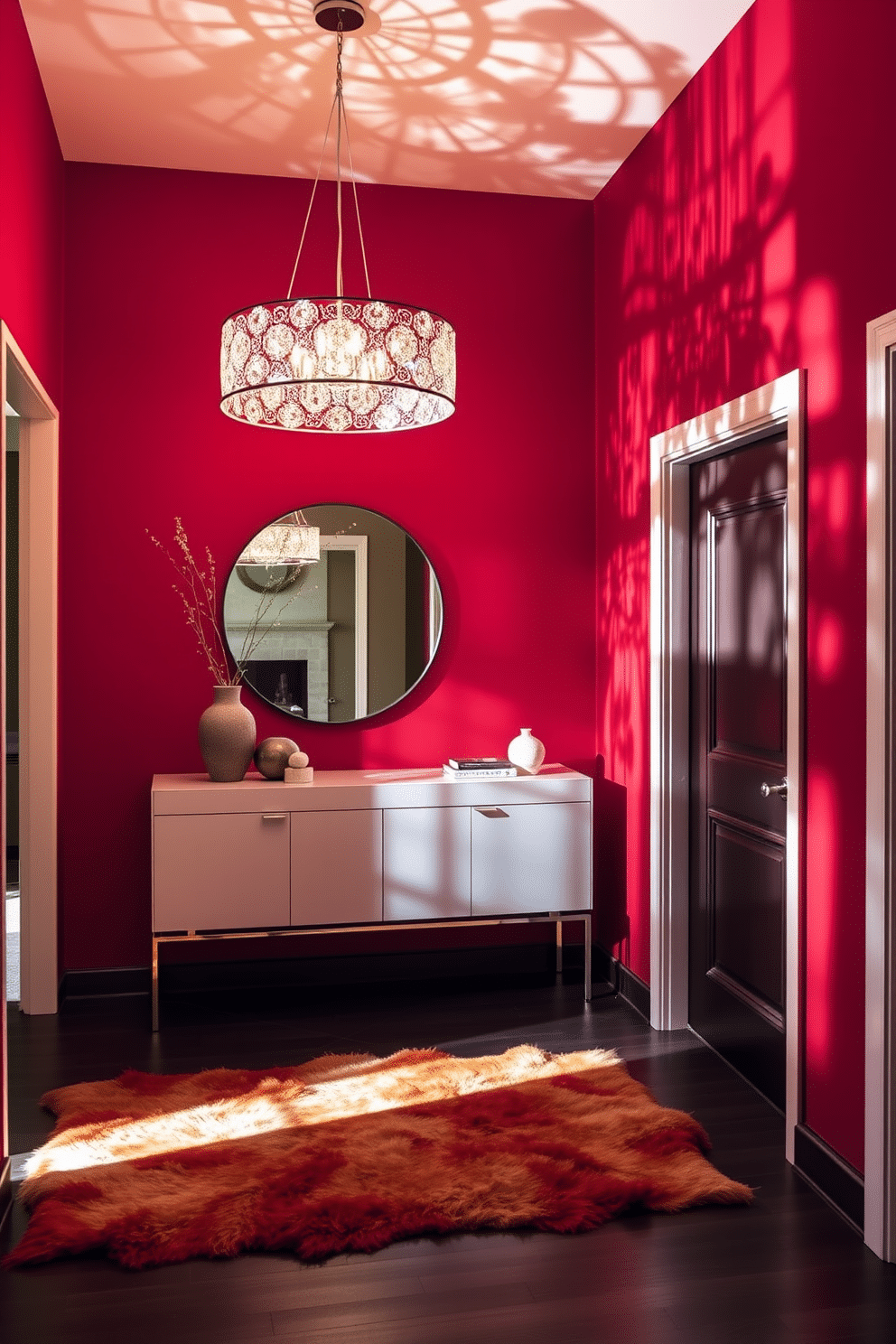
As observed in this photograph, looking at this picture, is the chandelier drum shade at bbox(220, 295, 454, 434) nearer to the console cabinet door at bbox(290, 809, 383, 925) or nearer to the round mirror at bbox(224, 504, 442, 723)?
the round mirror at bbox(224, 504, 442, 723)

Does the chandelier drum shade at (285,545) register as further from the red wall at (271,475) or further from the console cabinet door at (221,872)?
the console cabinet door at (221,872)

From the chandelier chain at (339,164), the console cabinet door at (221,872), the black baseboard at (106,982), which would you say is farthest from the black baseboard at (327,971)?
the chandelier chain at (339,164)

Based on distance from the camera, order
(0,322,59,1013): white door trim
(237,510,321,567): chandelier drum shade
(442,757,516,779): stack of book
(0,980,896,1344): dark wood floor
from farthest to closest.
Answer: (237,510,321,567): chandelier drum shade → (442,757,516,779): stack of book → (0,322,59,1013): white door trim → (0,980,896,1344): dark wood floor

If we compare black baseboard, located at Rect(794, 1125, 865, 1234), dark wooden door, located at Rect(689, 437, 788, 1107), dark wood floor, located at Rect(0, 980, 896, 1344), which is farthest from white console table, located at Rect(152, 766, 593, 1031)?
black baseboard, located at Rect(794, 1125, 865, 1234)

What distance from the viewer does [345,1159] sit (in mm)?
2787

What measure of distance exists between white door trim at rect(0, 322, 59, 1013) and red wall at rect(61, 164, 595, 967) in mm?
210

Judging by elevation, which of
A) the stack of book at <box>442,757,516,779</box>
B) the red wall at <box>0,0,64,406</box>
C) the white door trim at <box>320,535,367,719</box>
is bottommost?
the stack of book at <box>442,757,516,779</box>

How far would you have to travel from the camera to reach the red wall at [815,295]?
256cm

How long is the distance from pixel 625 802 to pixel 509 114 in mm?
2429

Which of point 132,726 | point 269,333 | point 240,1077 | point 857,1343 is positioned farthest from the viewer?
point 132,726

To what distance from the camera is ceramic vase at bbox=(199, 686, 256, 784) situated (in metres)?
3.98

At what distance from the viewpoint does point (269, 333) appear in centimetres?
266

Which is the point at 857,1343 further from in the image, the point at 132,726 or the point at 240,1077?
the point at 132,726

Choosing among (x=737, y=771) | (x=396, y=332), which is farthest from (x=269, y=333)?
(x=737, y=771)
